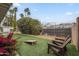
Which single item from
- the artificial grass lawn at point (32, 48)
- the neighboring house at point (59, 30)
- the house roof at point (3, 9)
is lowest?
the artificial grass lawn at point (32, 48)

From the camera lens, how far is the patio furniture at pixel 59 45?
2.71 meters

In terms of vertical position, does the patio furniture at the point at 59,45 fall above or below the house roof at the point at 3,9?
below

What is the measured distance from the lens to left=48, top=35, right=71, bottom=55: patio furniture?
271 cm

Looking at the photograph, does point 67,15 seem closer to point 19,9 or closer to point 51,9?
point 51,9

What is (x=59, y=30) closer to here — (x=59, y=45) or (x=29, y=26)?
(x=59, y=45)

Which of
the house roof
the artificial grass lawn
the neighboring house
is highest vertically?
the house roof

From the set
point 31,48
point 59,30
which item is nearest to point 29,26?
point 31,48

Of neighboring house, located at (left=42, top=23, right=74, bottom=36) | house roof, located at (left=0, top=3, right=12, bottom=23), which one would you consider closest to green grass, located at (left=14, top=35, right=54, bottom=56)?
neighboring house, located at (left=42, top=23, right=74, bottom=36)

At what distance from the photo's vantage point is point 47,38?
2744 millimetres

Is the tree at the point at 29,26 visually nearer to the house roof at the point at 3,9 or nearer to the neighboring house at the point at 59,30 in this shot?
the neighboring house at the point at 59,30

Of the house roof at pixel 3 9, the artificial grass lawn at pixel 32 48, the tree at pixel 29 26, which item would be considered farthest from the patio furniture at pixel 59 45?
the house roof at pixel 3 9

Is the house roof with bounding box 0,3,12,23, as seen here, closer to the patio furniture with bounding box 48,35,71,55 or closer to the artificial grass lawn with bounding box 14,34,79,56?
the artificial grass lawn with bounding box 14,34,79,56

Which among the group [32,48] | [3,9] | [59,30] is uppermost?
[3,9]

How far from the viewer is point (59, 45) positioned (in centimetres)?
274
